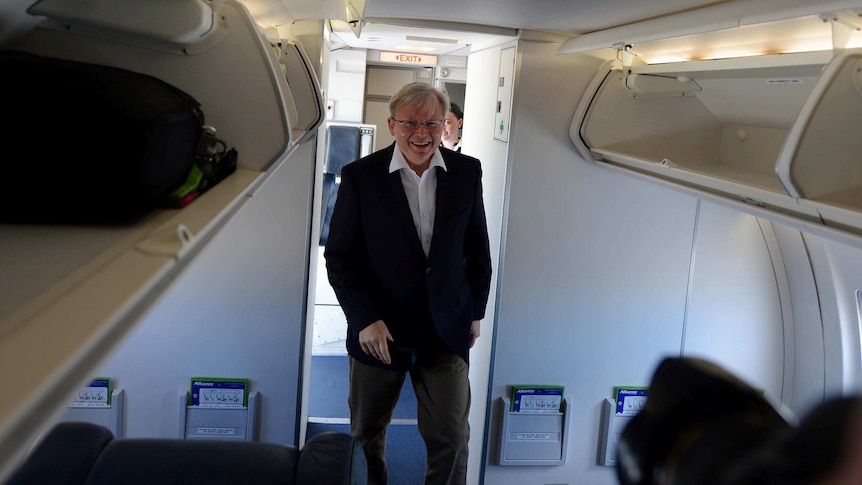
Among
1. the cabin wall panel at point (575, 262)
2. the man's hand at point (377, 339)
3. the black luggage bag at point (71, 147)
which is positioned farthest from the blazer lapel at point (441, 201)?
the black luggage bag at point (71, 147)

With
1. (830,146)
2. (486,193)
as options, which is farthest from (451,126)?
(830,146)

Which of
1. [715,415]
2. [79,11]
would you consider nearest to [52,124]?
[79,11]

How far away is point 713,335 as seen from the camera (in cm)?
425

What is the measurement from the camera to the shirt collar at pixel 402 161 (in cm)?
341

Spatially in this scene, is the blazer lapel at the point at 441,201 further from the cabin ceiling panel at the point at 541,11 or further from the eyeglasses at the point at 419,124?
the cabin ceiling panel at the point at 541,11

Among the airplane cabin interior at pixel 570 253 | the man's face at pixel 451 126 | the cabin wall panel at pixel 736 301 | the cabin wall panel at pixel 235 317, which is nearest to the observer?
the airplane cabin interior at pixel 570 253

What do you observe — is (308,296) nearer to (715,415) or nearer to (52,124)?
(52,124)

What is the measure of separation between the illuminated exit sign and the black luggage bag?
7.66 m

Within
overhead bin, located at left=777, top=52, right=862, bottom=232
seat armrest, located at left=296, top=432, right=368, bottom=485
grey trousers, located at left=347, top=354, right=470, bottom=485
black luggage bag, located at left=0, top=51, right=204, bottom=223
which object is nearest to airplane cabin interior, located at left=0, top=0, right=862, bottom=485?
overhead bin, located at left=777, top=52, right=862, bottom=232

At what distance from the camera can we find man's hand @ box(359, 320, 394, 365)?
326 centimetres

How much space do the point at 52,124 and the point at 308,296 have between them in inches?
124

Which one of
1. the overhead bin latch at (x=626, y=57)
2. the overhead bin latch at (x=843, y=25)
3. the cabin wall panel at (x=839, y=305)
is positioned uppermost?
the overhead bin latch at (x=626, y=57)

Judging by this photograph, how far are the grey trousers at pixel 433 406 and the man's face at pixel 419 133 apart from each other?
3.00 ft

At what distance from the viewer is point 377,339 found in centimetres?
326
